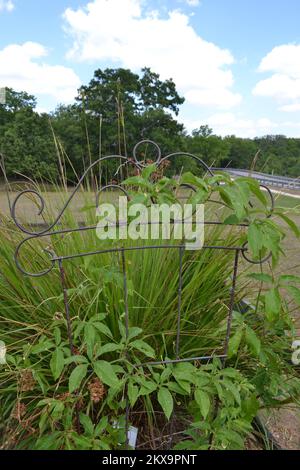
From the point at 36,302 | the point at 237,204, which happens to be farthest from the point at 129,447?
the point at 237,204

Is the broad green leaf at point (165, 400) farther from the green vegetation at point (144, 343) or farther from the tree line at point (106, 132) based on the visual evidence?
the tree line at point (106, 132)

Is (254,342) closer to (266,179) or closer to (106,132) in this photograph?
(266,179)

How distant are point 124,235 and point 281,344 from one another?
2.32 feet

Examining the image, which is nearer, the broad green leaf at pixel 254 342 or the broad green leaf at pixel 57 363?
the broad green leaf at pixel 57 363

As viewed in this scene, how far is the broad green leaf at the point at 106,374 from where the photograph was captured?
0.83 m

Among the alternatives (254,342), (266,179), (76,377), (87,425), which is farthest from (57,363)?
(266,179)

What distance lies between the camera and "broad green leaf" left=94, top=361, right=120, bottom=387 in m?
0.83

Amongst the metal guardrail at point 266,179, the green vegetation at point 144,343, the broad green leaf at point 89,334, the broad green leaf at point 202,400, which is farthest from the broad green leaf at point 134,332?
the metal guardrail at point 266,179

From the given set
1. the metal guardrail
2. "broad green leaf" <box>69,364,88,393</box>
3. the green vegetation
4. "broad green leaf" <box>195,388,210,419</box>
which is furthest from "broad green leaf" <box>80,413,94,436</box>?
the metal guardrail

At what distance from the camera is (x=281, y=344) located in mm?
1197

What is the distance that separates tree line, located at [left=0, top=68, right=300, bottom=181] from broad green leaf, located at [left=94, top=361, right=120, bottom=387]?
1.02 meters

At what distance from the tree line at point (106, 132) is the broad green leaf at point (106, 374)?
3.34 feet

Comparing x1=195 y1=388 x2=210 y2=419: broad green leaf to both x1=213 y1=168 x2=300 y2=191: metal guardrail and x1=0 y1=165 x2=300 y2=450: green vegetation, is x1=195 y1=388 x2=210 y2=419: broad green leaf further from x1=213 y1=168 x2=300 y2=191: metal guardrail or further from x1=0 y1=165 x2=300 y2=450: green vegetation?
x1=213 y1=168 x2=300 y2=191: metal guardrail

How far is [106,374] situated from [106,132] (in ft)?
27.4
